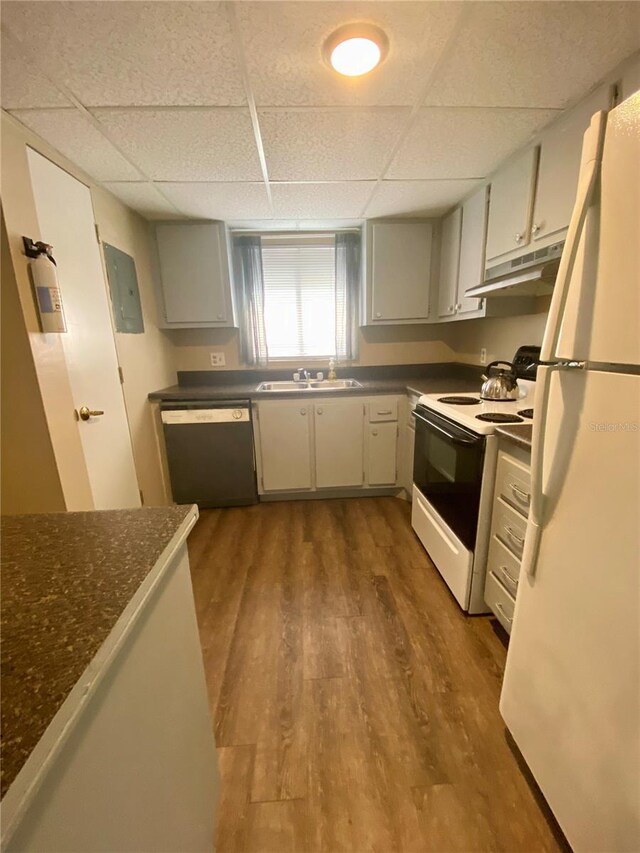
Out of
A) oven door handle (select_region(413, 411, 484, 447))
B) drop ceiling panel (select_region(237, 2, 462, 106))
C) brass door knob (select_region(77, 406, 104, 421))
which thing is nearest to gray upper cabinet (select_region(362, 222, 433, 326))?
oven door handle (select_region(413, 411, 484, 447))

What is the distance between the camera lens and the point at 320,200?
228cm

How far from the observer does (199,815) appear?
0.79 m

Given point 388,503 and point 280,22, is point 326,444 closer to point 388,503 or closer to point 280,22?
point 388,503

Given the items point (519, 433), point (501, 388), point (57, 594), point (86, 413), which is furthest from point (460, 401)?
point (86, 413)

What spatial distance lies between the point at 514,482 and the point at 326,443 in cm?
156

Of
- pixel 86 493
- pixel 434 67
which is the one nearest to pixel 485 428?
pixel 434 67

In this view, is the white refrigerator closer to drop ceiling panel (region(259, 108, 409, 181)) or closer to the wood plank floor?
the wood plank floor

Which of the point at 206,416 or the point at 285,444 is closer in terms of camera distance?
the point at 206,416

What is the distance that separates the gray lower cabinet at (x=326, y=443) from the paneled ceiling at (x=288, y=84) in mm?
1476

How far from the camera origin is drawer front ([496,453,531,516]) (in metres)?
1.25

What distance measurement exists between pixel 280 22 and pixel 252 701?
7.43ft

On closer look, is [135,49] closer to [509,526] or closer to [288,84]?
[288,84]

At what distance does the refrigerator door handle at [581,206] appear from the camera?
2.27 ft

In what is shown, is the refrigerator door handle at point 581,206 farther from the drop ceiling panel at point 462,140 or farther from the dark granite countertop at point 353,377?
the dark granite countertop at point 353,377
